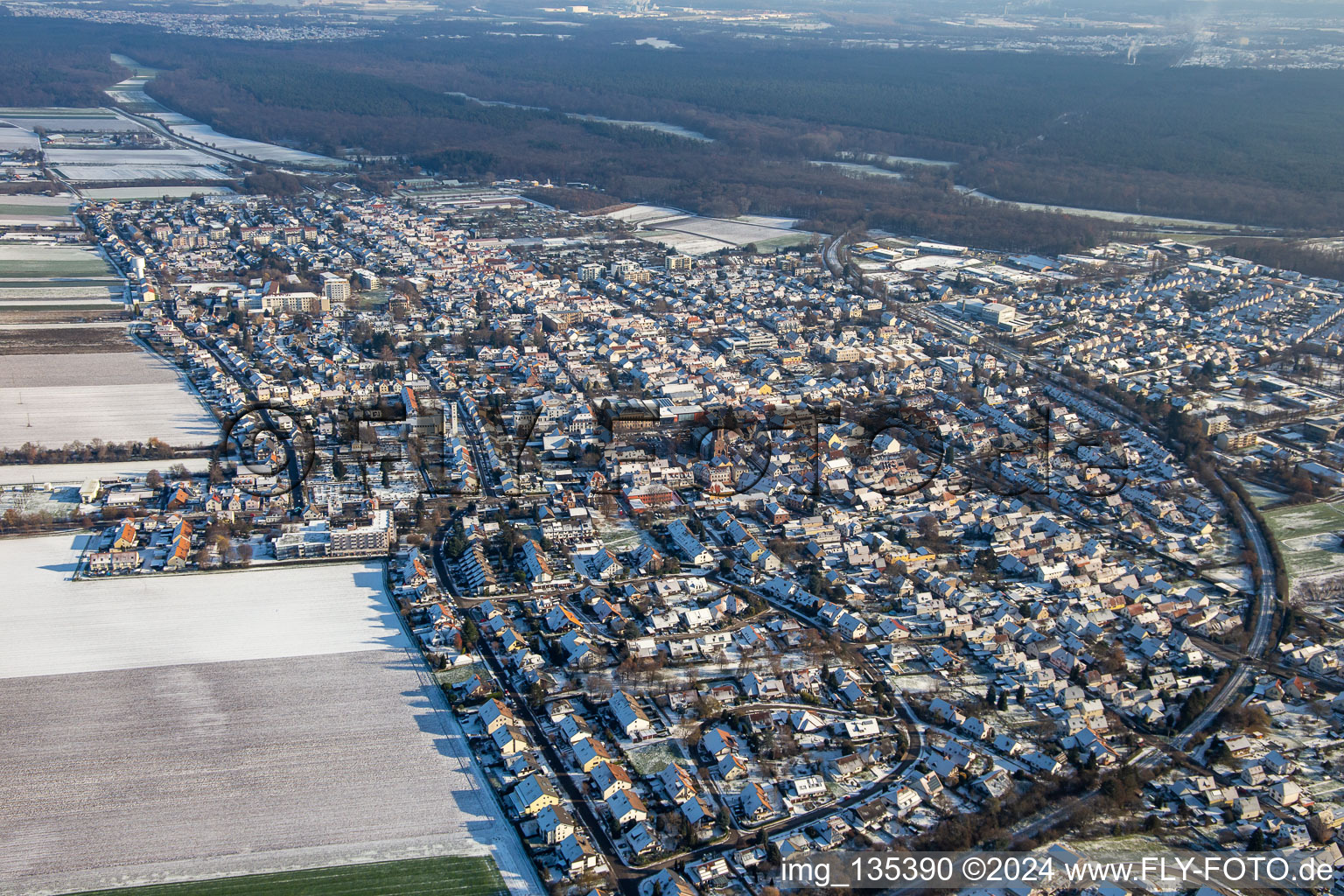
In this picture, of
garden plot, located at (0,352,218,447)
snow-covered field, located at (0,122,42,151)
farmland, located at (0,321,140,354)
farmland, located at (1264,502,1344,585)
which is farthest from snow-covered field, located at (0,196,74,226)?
farmland, located at (1264,502,1344,585)

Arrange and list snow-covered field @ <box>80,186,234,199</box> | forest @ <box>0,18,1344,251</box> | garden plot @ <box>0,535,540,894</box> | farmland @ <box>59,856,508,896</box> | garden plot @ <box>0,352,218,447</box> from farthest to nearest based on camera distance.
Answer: forest @ <box>0,18,1344,251</box>, snow-covered field @ <box>80,186,234,199</box>, garden plot @ <box>0,352,218,447</box>, garden plot @ <box>0,535,540,894</box>, farmland @ <box>59,856,508,896</box>

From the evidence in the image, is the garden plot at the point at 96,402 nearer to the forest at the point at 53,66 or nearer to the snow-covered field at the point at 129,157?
the snow-covered field at the point at 129,157

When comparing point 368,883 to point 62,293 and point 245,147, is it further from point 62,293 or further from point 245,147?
point 245,147

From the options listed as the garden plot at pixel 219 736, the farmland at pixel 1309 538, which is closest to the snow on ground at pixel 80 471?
the garden plot at pixel 219 736

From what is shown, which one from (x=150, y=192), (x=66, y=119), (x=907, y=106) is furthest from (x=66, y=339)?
(x=907, y=106)

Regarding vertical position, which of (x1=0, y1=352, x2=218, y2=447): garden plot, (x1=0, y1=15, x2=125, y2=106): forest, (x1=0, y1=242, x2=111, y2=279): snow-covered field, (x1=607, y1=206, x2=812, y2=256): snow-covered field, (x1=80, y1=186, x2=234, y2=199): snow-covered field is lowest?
(x1=0, y1=242, x2=111, y2=279): snow-covered field

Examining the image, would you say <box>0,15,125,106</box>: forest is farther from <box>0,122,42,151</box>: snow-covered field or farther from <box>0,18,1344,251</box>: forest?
<box>0,122,42,151</box>: snow-covered field

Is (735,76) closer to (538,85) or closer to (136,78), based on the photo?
(538,85)
